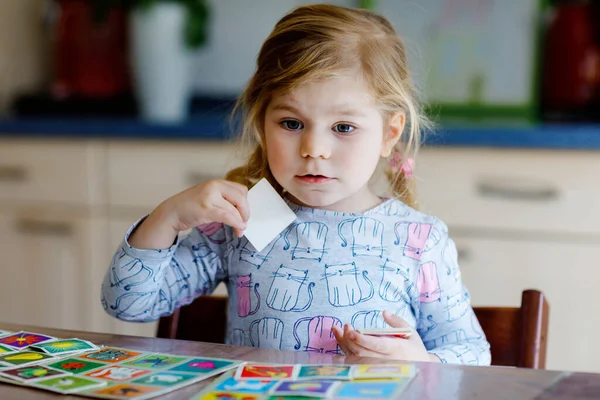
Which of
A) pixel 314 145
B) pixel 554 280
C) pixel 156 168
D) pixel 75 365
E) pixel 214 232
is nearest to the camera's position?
pixel 75 365

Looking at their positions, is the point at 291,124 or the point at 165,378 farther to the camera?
the point at 291,124

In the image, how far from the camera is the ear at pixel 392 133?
113cm

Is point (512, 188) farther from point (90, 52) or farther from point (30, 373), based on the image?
point (90, 52)

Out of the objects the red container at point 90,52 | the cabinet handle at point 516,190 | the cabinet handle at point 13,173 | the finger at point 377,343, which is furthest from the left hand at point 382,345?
the red container at point 90,52

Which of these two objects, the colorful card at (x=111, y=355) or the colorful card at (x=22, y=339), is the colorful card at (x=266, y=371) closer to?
the colorful card at (x=111, y=355)

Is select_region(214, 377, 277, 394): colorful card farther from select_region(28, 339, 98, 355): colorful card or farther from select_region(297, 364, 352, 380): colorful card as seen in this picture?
select_region(28, 339, 98, 355): colorful card

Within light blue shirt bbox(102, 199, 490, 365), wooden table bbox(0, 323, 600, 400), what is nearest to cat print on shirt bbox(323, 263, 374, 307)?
light blue shirt bbox(102, 199, 490, 365)

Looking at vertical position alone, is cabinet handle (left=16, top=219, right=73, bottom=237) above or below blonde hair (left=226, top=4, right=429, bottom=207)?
below

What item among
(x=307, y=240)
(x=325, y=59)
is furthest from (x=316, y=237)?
(x=325, y=59)

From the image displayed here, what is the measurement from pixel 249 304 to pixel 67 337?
0.87ft

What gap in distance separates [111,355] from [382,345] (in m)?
0.27

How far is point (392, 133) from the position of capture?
44.8 inches

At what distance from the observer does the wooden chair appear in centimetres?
A: 101

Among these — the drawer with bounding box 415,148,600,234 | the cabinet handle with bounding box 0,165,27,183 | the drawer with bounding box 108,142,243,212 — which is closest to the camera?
the drawer with bounding box 415,148,600,234
